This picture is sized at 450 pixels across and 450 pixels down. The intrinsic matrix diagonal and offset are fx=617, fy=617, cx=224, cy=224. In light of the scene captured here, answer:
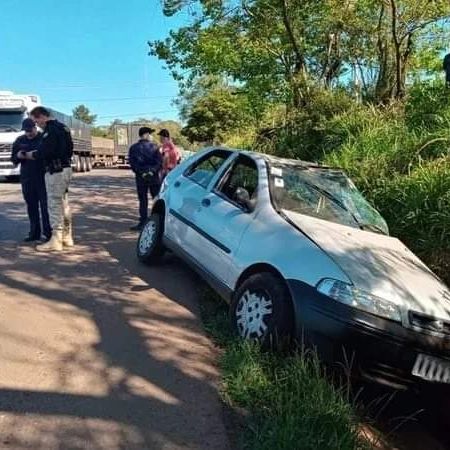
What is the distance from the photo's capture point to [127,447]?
3.39m

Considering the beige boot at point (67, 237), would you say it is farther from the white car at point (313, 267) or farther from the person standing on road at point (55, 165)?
the white car at point (313, 267)

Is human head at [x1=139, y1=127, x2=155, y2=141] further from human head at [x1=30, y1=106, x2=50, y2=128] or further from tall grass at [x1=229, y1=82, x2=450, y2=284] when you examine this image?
tall grass at [x1=229, y1=82, x2=450, y2=284]

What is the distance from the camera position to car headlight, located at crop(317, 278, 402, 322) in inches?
169

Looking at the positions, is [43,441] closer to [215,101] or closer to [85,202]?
[85,202]

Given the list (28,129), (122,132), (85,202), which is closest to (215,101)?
(122,132)

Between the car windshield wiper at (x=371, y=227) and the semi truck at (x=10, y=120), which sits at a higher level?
the semi truck at (x=10, y=120)

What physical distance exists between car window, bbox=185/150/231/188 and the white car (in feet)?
0.12

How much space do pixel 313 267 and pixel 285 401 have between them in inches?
45.2

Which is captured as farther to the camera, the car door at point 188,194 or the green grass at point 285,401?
the car door at point 188,194

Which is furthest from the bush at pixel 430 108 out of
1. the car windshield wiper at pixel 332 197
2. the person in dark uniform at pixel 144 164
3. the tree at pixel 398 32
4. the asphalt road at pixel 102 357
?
the asphalt road at pixel 102 357

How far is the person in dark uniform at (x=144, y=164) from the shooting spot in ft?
34.2

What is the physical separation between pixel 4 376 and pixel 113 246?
5103 mm

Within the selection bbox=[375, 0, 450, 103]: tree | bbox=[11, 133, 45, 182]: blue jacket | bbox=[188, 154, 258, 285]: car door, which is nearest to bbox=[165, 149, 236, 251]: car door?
bbox=[188, 154, 258, 285]: car door

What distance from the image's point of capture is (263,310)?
4.79m
